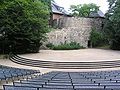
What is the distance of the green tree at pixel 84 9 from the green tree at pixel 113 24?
12.5m

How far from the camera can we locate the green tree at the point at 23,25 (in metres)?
27.7

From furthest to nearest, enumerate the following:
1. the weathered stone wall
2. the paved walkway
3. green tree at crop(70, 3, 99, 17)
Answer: green tree at crop(70, 3, 99, 17), the weathered stone wall, the paved walkway

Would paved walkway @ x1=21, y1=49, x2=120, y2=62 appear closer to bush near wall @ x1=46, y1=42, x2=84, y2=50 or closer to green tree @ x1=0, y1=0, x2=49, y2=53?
green tree @ x1=0, y1=0, x2=49, y2=53

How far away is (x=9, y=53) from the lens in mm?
28312

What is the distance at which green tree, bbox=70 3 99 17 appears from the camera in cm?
4825

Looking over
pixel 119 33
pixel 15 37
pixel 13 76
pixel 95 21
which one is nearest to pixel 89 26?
pixel 95 21

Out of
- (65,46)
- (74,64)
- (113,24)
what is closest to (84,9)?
(113,24)

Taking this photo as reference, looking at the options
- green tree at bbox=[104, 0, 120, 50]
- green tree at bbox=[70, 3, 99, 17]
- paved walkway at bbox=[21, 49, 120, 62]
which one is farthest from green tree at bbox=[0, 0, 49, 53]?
green tree at bbox=[70, 3, 99, 17]

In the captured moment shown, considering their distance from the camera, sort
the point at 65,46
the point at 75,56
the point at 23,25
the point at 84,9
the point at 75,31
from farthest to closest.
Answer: the point at 84,9
the point at 75,31
the point at 65,46
the point at 23,25
the point at 75,56

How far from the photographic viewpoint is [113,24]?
3381 centimetres

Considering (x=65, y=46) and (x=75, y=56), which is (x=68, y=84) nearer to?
(x=75, y=56)

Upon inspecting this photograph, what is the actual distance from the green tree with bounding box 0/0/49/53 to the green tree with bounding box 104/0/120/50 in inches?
404

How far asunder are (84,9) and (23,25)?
2390 cm

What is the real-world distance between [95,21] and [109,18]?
5.58 m
